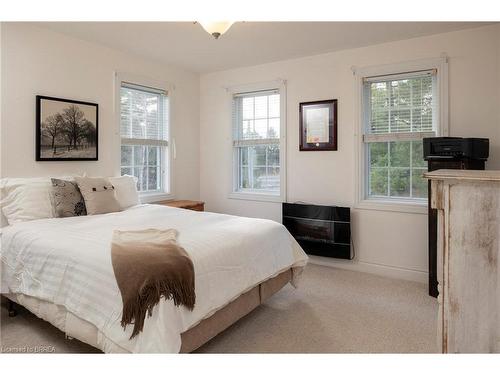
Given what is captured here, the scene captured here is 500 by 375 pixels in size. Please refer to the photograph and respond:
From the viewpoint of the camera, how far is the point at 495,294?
121 cm

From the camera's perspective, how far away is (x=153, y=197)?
4379mm

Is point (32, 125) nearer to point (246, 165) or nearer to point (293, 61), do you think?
point (246, 165)

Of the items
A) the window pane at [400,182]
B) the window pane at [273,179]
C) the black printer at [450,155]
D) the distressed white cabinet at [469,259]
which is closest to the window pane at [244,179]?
the window pane at [273,179]

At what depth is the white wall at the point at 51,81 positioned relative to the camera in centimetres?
303

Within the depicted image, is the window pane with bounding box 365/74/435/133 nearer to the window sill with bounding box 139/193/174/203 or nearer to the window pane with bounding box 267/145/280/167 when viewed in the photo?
the window pane with bounding box 267/145/280/167

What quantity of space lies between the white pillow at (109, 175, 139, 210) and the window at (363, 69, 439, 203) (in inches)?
104

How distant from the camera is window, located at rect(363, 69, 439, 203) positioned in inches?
142

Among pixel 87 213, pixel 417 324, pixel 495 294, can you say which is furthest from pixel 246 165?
pixel 495 294

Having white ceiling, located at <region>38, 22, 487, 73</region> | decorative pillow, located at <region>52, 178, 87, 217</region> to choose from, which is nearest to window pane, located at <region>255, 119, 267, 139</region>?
white ceiling, located at <region>38, 22, 487, 73</region>

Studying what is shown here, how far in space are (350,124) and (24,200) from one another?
338 centimetres

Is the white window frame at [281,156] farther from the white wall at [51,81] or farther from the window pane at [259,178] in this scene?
the white wall at [51,81]


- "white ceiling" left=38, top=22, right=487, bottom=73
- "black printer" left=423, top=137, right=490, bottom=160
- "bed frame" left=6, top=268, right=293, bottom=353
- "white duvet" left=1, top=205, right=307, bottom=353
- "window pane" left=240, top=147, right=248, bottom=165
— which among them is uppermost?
"white ceiling" left=38, top=22, right=487, bottom=73

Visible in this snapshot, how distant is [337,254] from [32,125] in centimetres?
349

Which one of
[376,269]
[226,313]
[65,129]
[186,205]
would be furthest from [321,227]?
[65,129]
